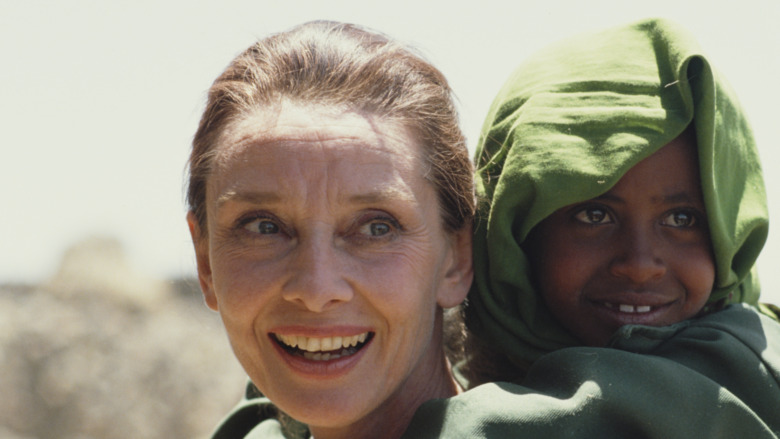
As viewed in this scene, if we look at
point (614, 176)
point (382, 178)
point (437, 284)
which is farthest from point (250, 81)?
point (614, 176)

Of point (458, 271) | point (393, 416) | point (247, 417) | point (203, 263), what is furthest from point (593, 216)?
point (247, 417)

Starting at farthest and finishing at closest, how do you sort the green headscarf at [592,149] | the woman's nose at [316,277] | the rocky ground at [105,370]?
the rocky ground at [105,370], the green headscarf at [592,149], the woman's nose at [316,277]

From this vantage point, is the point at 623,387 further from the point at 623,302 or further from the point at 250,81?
the point at 250,81

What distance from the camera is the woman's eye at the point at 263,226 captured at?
2.33 metres

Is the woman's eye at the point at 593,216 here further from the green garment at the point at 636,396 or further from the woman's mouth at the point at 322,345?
the woman's mouth at the point at 322,345

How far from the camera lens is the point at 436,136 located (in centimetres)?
252

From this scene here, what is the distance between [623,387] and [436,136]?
84cm

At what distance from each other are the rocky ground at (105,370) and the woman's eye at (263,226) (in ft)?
21.2

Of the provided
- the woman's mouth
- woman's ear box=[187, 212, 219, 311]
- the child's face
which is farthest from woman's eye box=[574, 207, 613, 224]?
woman's ear box=[187, 212, 219, 311]

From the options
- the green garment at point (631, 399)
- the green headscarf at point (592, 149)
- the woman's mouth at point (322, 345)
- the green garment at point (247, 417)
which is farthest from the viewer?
the green garment at point (247, 417)

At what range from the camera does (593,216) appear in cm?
264

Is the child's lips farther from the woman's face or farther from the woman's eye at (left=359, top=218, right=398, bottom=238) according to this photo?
the woman's eye at (left=359, top=218, right=398, bottom=238)

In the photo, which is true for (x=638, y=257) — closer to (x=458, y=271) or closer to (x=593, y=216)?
(x=593, y=216)

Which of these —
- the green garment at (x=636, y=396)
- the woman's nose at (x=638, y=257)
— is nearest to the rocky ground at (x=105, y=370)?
the woman's nose at (x=638, y=257)
